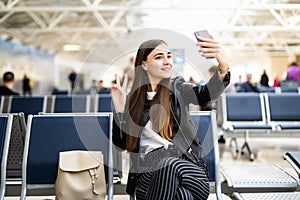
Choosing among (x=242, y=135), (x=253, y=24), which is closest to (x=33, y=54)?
(x=253, y=24)

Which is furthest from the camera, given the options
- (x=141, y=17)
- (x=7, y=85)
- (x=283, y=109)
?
(x=141, y=17)

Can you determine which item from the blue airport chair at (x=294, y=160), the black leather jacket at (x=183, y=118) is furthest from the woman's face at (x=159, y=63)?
the blue airport chair at (x=294, y=160)

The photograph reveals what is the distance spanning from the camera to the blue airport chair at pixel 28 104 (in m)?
4.23

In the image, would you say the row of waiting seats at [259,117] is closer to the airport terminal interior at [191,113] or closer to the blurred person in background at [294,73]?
the airport terminal interior at [191,113]

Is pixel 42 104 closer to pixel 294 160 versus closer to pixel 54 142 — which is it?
pixel 54 142

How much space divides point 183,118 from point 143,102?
231 mm

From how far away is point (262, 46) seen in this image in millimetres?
23703

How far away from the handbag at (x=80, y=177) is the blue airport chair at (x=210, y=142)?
0.63 metres

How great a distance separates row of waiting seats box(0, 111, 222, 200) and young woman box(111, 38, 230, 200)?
217 millimetres

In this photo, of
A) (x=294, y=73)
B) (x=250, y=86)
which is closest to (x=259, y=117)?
(x=250, y=86)

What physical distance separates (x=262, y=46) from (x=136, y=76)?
77.0 feet

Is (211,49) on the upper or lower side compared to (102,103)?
upper

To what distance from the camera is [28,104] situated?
4.30m

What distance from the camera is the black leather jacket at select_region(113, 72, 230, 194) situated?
1.79 meters
